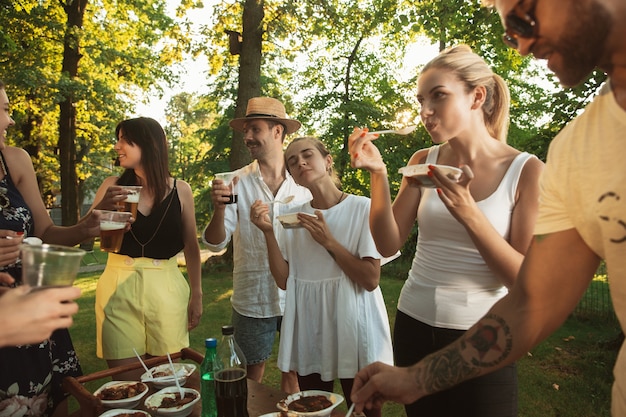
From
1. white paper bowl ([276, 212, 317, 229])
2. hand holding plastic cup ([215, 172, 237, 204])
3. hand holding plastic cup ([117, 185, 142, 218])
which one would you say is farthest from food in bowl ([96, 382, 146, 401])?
hand holding plastic cup ([215, 172, 237, 204])

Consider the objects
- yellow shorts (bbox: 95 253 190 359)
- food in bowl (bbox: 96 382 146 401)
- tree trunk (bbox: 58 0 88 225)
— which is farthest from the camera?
tree trunk (bbox: 58 0 88 225)

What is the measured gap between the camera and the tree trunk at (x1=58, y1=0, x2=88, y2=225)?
12789 millimetres

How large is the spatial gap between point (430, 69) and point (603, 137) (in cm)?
121

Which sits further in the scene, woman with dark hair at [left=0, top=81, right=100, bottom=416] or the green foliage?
the green foliage

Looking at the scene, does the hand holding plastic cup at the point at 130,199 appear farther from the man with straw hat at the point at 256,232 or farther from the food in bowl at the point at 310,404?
the food in bowl at the point at 310,404

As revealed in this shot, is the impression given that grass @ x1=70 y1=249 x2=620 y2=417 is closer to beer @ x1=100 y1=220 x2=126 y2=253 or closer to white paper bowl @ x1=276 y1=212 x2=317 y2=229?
white paper bowl @ x1=276 y1=212 x2=317 y2=229

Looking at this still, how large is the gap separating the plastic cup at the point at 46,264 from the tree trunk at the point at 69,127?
12.7 meters

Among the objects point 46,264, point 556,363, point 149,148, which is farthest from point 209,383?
point 556,363

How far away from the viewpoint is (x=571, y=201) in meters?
1.28

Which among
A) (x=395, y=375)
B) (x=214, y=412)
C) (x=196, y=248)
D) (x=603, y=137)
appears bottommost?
(x=214, y=412)

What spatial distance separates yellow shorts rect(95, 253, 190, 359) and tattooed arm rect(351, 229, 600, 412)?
2175mm

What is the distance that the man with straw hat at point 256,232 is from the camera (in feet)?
12.5

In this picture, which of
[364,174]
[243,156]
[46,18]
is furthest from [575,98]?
[46,18]

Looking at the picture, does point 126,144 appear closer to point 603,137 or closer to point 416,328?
point 416,328
